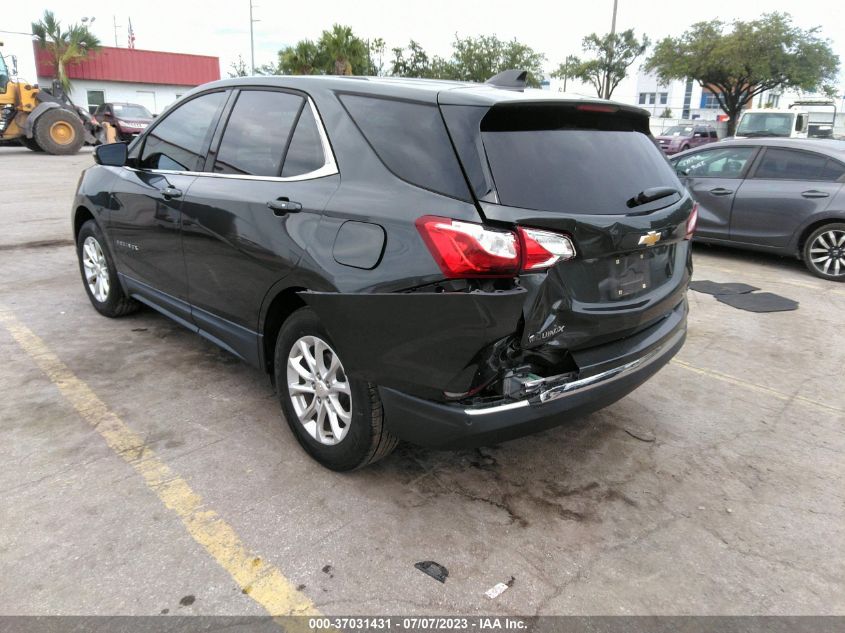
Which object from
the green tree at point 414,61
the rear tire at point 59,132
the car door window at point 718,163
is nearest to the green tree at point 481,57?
the green tree at point 414,61

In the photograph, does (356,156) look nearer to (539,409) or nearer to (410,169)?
(410,169)

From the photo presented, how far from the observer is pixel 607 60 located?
36281mm

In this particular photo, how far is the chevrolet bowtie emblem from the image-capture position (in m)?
2.82

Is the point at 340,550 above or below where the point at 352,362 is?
below

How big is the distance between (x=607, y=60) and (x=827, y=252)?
107 ft

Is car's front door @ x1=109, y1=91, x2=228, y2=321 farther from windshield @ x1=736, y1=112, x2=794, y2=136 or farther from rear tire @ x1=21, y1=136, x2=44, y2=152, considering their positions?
windshield @ x1=736, y1=112, x2=794, y2=136

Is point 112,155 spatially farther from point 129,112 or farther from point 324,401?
point 129,112

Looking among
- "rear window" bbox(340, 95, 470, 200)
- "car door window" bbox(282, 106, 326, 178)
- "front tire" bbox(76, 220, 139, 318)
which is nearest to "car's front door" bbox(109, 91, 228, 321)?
"front tire" bbox(76, 220, 139, 318)

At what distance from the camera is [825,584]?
2.47 metres

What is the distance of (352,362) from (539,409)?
2.58 feet

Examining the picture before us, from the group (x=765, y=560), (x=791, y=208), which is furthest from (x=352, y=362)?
(x=791, y=208)

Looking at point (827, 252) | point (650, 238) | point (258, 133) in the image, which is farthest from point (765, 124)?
point (258, 133)

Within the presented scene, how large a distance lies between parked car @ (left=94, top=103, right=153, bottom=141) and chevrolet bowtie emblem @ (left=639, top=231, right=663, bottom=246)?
24087mm

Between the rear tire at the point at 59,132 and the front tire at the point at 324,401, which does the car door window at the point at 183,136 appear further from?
the rear tire at the point at 59,132
